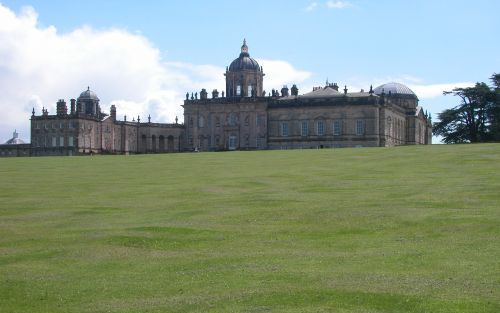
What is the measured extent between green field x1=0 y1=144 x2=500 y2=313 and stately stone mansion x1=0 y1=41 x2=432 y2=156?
5756cm

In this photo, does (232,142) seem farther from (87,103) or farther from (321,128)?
(87,103)

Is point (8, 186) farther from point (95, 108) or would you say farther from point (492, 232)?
point (95, 108)

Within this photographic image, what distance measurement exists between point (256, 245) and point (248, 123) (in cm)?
8068

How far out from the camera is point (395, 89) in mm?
108312

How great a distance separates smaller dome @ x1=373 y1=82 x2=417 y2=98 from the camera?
355ft

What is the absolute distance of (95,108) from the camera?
112125mm

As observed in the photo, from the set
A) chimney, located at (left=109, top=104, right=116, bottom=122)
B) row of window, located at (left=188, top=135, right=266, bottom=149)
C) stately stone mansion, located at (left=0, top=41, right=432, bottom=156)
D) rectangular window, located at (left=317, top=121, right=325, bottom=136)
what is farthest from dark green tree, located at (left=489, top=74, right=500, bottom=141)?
chimney, located at (left=109, top=104, right=116, bottom=122)

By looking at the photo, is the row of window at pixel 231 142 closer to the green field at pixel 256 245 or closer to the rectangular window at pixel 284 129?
the rectangular window at pixel 284 129

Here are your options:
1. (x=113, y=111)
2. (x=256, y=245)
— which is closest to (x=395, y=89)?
(x=113, y=111)

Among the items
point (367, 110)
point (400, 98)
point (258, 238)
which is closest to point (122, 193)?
point (258, 238)

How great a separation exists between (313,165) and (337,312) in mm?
28576

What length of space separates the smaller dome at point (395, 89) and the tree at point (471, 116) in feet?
61.1

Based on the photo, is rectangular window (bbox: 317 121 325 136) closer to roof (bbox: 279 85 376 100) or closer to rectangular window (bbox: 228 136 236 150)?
roof (bbox: 279 85 376 100)

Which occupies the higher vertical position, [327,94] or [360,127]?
[327,94]
